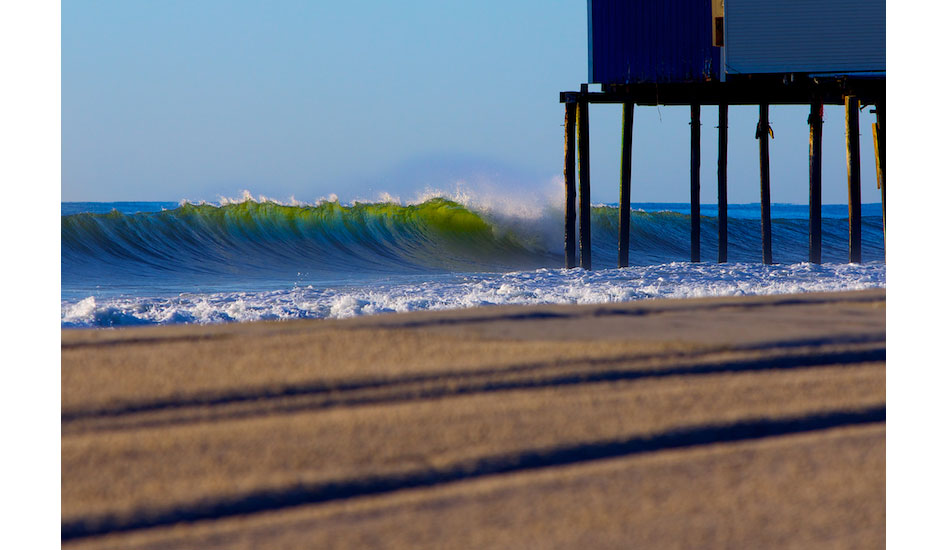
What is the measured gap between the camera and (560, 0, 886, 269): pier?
40.8ft

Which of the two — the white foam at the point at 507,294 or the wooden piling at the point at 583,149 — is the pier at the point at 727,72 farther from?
the white foam at the point at 507,294

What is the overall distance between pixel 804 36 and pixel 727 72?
1.17 metres

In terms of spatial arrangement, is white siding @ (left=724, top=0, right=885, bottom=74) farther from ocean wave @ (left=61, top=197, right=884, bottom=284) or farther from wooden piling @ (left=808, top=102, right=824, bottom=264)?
ocean wave @ (left=61, top=197, right=884, bottom=284)

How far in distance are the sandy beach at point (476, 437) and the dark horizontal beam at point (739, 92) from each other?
10.1 meters

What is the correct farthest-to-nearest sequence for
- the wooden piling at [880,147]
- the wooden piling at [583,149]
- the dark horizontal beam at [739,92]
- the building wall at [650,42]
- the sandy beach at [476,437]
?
the wooden piling at [880,147], the wooden piling at [583,149], the building wall at [650,42], the dark horizontal beam at [739,92], the sandy beach at [476,437]

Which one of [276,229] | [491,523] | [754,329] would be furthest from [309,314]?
[276,229]

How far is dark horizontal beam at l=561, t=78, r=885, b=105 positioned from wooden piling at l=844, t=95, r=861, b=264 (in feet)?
0.76

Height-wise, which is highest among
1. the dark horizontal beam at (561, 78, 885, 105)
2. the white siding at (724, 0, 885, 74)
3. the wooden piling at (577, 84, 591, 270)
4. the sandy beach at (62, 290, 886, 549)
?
the white siding at (724, 0, 885, 74)

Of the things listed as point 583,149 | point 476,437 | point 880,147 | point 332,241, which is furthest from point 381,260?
point 476,437

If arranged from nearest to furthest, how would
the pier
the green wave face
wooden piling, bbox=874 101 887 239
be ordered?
1. the pier
2. wooden piling, bbox=874 101 887 239
3. the green wave face

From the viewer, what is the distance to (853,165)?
1324 cm

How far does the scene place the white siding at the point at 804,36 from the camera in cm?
1228

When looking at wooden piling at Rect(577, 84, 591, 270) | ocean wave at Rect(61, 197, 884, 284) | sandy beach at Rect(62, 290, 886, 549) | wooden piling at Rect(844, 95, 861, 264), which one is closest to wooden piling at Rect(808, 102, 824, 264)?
wooden piling at Rect(844, 95, 861, 264)

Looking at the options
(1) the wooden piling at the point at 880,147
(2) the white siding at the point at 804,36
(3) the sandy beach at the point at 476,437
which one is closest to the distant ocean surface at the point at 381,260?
(1) the wooden piling at the point at 880,147
